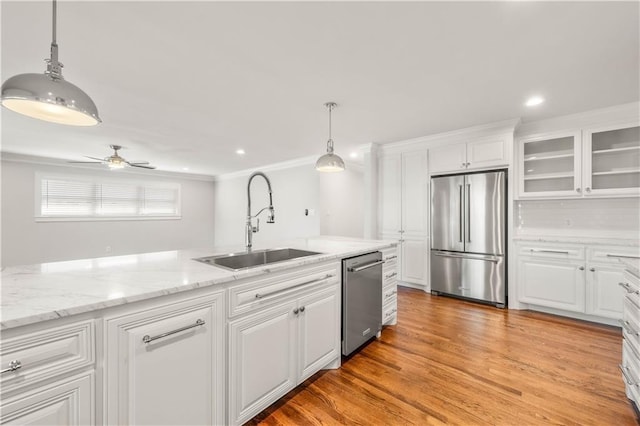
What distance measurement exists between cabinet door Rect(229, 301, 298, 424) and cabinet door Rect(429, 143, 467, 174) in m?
3.12

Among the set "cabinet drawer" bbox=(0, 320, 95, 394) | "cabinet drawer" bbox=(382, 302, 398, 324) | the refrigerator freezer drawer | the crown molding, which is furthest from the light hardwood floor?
the crown molding

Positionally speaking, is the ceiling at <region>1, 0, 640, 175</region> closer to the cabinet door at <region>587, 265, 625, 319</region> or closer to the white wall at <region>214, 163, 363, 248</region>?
the cabinet door at <region>587, 265, 625, 319</region>

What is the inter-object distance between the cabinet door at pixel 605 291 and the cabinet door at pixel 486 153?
150 cm

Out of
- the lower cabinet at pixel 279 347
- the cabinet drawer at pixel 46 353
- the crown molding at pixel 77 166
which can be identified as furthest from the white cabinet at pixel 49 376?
the crown molding at pixel 77 166

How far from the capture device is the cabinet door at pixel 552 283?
2932mm

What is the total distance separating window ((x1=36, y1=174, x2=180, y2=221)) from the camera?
5.57m

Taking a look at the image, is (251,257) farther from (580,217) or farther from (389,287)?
(580,217)

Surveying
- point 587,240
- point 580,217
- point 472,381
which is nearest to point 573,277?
point 587,240

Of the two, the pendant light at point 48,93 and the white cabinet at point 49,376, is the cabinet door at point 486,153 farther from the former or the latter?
the white cabinet at point 49,376

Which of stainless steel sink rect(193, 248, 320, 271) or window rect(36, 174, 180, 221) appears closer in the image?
stainless steel sink rect(193, 248, 320, 271)

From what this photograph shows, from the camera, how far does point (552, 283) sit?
10.1 ft

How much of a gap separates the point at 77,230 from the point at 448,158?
298 inches

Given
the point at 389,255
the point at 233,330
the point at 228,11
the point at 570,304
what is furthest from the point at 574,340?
the point at 228,11

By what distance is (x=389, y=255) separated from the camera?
2.71 m
